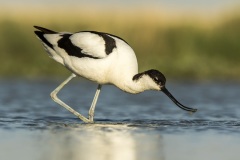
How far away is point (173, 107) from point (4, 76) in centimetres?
592

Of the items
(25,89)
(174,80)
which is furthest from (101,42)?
(174,80)

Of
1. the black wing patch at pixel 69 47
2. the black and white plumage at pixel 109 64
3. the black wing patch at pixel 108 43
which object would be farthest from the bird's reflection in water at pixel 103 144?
the black wing patch at pixel 69 47

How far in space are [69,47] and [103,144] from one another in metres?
2.68

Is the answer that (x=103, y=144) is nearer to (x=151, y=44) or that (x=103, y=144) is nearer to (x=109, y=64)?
(x=109, y=64)

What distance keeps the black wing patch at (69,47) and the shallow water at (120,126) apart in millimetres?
932

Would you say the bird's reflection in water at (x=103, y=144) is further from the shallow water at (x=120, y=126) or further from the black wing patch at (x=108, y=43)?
the black wing patch at (x=108, y=43)

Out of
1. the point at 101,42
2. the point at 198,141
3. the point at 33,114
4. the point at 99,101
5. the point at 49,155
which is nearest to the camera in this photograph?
the point at 49,155

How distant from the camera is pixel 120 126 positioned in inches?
409

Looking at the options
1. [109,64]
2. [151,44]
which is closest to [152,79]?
[109,64]

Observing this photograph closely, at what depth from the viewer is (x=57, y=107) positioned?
1330 cm

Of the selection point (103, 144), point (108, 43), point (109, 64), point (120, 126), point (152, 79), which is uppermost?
point (108, 43)

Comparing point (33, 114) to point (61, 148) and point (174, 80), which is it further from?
point (174, 80)

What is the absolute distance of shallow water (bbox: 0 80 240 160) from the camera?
26.8ft

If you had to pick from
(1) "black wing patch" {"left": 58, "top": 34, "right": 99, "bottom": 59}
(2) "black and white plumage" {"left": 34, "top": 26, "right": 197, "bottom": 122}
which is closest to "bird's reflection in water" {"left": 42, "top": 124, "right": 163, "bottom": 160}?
(2) "black and white plumage" {"left": 34, "top": 26, "right": 197, "bottom": 122}
